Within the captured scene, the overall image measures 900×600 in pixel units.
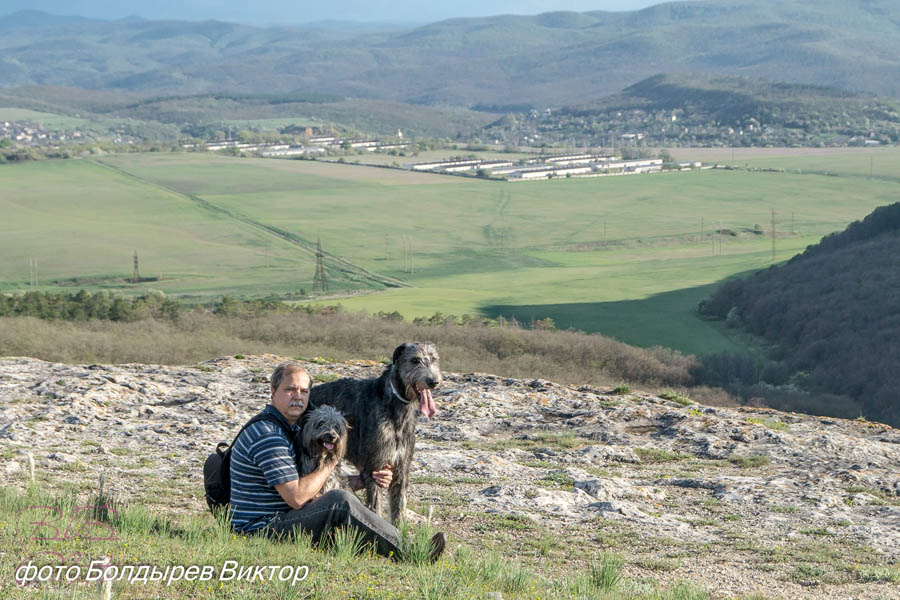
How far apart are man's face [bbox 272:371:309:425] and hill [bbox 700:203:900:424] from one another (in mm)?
29229

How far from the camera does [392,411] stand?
35.8 ft

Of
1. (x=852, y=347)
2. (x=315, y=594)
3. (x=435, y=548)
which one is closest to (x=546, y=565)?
(x=435, y=548)

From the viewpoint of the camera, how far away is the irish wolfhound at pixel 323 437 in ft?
29.8

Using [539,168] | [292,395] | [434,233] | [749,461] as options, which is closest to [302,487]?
[292,395]

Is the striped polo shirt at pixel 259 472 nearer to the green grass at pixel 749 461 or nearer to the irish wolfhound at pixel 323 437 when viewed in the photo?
the irish wolfhound at pixel 323 437

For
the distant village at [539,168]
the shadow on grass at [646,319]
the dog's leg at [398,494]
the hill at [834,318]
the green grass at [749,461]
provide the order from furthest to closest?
the distant village at [539,168] → the shadow on grass at [646,319] → the hill at [834,318] → the green grass at [749,461] → the dog's leg at [398,494]

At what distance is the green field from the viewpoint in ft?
255

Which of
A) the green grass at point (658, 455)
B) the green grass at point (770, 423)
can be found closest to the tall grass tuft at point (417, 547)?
the green grass at point (658, 455)

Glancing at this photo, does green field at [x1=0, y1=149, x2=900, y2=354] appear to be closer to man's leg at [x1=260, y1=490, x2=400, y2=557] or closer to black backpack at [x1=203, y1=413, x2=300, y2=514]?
black backpack at [x1=203, y1=413, x2=300, y2=514]

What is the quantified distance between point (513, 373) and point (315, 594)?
23859 millimetres

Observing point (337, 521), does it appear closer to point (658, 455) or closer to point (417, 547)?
point (417, 547)

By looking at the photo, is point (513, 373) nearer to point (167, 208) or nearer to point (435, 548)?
point (435, 548)

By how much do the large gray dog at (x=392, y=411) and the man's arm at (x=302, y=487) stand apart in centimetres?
147

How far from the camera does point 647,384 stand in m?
36.0
